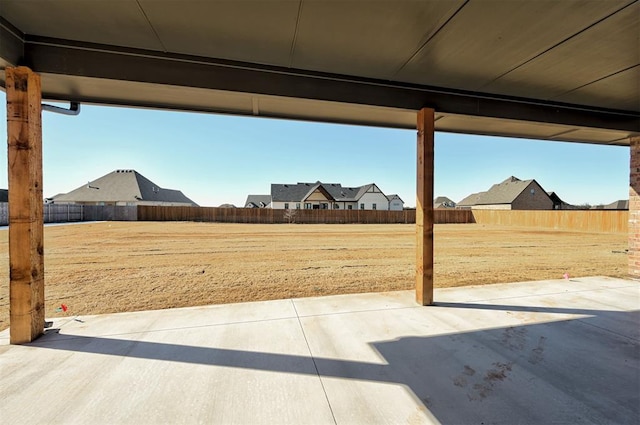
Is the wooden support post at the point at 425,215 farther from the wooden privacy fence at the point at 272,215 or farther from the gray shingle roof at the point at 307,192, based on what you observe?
the gray shingle roof at the point at 307,192

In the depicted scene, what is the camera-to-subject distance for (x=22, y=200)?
2811mm

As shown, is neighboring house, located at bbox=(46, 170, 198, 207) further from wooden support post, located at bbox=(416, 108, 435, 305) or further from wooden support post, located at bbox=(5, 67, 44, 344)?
wooden support post, located at bbox=(416, 108, 435, 305)

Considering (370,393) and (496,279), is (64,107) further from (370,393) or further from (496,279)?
(496,279)

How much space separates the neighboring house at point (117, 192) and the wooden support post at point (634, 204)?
45.7 meters

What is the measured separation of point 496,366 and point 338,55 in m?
3.45

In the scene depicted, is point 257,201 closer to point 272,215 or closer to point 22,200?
point 272,215

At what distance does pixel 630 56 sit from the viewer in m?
2.84

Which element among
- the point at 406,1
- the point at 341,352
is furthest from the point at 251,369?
the point at 406,1

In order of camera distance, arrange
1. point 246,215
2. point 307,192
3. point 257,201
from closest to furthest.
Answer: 1. point 246,215
2. point 307,192
3. point 257,201

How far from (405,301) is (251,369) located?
2621mm

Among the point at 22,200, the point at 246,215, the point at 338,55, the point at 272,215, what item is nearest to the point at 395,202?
the point at 272,215

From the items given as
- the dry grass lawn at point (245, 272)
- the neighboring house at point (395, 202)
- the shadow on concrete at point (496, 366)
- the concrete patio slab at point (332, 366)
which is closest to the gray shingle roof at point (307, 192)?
the neighboring house at point (395, 202)

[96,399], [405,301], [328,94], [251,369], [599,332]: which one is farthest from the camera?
[405,301]

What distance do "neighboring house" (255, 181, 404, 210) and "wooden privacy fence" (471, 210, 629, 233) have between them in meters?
15.4
